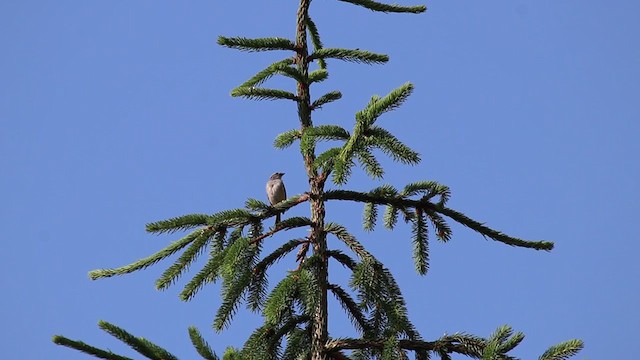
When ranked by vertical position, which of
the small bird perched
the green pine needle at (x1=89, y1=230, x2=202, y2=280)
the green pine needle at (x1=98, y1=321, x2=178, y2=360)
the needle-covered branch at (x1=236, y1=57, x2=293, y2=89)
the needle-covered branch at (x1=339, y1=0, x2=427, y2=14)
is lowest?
the green pine needle at (x1=98, y1=321, x2=178, y2=360)

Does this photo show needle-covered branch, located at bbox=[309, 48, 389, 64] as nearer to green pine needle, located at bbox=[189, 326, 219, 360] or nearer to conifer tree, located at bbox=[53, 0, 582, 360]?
conifer tree, located at bbox=[53, 0, 582, 360]

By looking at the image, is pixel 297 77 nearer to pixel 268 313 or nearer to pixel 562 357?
pixel 268 313

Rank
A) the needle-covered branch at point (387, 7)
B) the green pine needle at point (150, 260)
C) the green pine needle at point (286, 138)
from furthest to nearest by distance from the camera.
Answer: the needle-covered branch at point (387, 7) → the green pine needle at point (286, 138) → the green pine needle at point (150, 260)

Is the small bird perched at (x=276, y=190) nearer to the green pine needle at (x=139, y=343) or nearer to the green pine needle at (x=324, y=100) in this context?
the green pine needle at (x=324, y=100)

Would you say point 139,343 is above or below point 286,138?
below

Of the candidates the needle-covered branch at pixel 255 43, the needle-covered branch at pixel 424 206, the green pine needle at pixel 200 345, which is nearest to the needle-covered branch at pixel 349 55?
the needle-covered branch at pixel 255 43

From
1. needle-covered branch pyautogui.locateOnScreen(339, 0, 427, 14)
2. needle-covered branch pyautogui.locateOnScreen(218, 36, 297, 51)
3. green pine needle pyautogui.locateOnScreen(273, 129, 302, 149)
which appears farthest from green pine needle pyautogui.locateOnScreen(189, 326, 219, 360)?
needle-covered branch pyautogui.locateOnScreen(339, 0, 427, 14)

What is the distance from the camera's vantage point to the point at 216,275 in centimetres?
621

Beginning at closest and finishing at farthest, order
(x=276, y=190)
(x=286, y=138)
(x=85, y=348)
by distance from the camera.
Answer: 1. (x=85, y=348)
2. (x=286, y=138)
3. (x=276, y=190)

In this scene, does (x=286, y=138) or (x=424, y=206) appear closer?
(x=424, y=206)

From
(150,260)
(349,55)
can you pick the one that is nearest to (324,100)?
(349,55)

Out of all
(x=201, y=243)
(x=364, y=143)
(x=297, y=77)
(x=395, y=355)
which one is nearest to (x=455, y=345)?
(x=395, y=355)

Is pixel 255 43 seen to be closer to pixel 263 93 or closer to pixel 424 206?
pixel 263 93

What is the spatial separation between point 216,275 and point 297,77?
157cm
